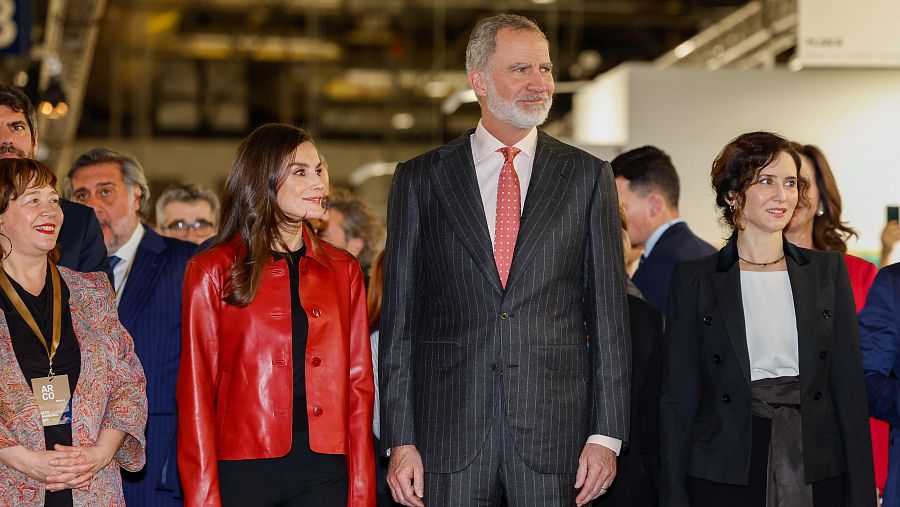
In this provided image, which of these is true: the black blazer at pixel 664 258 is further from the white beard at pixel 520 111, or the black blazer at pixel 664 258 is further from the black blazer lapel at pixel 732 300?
A: the white beard at pixel 520 111

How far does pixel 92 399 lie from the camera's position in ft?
10.8

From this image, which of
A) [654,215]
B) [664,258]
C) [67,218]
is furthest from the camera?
[654,215]

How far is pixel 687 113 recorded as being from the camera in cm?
857

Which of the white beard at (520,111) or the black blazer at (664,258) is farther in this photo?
the black blazer at (664,258)

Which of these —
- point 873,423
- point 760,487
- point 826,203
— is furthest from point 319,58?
point 760,487

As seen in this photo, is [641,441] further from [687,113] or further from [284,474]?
[687,113]

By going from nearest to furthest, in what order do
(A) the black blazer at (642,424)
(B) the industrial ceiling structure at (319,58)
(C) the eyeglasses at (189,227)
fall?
(A) the black blazer at (642,424)
(C) the eyeglasses at (189,227)
(B) the industrial ceiling structure at (319,58)

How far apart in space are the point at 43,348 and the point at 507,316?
4.44 ft

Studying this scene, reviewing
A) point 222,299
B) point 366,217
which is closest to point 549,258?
point 222,299

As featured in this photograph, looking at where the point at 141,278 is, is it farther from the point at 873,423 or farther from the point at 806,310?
the point at 873,423

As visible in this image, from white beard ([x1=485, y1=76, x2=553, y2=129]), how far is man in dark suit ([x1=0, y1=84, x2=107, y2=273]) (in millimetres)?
1503

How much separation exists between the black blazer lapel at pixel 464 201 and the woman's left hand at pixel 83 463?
122 cm

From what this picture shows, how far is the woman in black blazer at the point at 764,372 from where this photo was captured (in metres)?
3.37

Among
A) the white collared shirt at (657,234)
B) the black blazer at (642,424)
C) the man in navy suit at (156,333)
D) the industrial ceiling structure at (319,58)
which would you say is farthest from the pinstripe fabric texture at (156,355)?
the industrial ceiling structure at (319,58)
